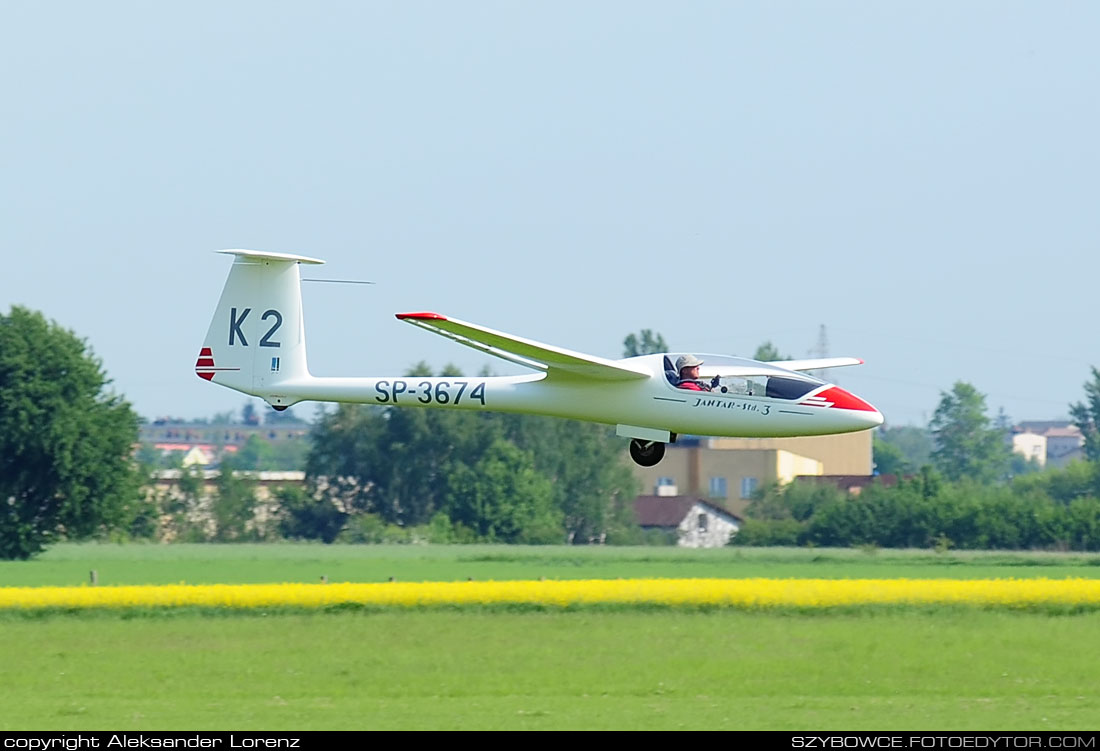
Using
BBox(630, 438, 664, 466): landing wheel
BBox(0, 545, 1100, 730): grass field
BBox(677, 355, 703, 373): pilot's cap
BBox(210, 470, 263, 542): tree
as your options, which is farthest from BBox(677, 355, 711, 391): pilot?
BBox(210, 470, 263, 542): tree

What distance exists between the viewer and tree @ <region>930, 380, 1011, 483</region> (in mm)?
149750

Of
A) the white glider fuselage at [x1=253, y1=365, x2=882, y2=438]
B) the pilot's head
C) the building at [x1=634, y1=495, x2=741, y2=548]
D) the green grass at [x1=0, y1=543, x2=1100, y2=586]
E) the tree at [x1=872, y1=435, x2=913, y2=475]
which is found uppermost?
the tree at [x1=872, y1=435, x2=913, y2=475]

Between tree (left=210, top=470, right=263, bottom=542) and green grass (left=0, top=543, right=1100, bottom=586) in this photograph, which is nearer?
green grass (left=0, top=543, right=1100, bottom=586)

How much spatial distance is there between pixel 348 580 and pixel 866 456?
198 ft

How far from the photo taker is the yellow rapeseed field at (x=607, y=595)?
4231 centimetres

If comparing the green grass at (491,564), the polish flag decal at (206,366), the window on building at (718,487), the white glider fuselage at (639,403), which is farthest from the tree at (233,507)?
the white glider fuselage at (639,403)

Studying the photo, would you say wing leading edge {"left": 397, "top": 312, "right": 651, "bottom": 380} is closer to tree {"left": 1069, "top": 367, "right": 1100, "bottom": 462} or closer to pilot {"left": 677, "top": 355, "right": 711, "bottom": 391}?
pilot {"left": 677, "top": 355, "right": 711, "bottom": 391}

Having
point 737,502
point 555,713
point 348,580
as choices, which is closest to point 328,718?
point 555,713

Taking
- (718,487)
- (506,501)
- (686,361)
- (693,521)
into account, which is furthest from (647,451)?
(718,487)

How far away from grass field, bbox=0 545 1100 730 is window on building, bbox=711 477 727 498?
2242 inches

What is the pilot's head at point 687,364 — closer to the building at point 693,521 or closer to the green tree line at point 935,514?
the green tree line at point 935,514

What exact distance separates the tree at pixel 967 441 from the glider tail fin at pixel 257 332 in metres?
119
